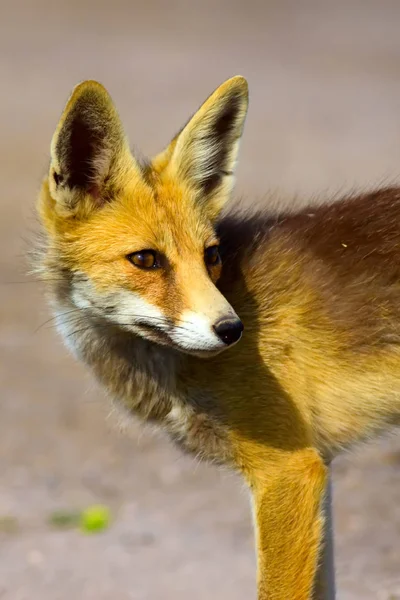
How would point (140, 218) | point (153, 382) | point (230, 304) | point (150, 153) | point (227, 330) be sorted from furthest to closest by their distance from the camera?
1. point (150, 153)
2. point (153, 382)
3. point (230, 304)
4. point (140, 218)
5. point (227, 330)

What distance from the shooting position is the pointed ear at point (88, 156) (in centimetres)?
525

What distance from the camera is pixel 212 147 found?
5707 mm

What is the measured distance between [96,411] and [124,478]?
1.33m

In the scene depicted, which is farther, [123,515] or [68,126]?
[123,515]

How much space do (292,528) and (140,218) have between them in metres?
1.70

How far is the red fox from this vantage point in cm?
526

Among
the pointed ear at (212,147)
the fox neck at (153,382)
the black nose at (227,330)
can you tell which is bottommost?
the fox neck at (153,382)

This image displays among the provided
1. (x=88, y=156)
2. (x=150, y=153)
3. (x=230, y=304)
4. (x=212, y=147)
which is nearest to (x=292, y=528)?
(x=230, y=304)

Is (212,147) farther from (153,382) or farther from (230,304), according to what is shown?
(153,382)

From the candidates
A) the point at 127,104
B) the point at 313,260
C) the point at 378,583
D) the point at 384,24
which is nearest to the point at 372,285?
the point at 313,260

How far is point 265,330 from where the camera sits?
5.63 meters

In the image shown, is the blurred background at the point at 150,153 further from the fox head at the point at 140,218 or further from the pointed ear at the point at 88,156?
the pointed ear at the point at 88,156

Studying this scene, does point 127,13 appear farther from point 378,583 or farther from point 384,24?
point 378,583

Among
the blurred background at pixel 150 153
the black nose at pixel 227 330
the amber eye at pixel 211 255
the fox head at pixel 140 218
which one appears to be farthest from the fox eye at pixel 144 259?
the blurred background at pixel 150 153
